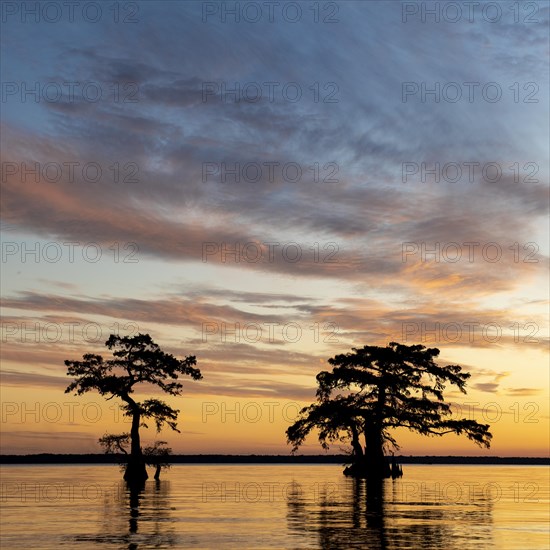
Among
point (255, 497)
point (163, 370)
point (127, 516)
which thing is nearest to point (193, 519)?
point (127, 516)

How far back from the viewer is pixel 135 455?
3226 inches

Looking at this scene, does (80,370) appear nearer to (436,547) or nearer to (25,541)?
(25,541)

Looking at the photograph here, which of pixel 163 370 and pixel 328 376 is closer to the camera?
pixel 163 370

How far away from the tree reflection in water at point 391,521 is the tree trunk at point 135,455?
20604 mm

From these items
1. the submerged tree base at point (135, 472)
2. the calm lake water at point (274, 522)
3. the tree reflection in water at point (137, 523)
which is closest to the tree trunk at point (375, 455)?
the submerged tree base at point (135, 472)

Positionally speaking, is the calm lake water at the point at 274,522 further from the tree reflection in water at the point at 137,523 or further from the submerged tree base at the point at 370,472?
the submerged tree base at the point at 370,472

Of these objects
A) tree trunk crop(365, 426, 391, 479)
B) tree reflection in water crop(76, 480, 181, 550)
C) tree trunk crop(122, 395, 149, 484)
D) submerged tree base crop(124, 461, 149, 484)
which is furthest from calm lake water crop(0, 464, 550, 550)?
tree trunk crop(365, 426, 391, 479)

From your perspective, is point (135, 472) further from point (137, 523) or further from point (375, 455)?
point (137, 523)

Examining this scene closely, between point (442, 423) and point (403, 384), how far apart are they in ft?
18.7

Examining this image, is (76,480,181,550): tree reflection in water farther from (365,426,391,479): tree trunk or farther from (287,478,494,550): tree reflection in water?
(365,426,391,479): tree trunk

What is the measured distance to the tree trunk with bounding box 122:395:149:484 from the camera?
263 ft

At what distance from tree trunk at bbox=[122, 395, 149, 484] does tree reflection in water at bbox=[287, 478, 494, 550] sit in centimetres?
2060

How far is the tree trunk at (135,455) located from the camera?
263 feet

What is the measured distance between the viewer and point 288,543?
3397 centimetres
